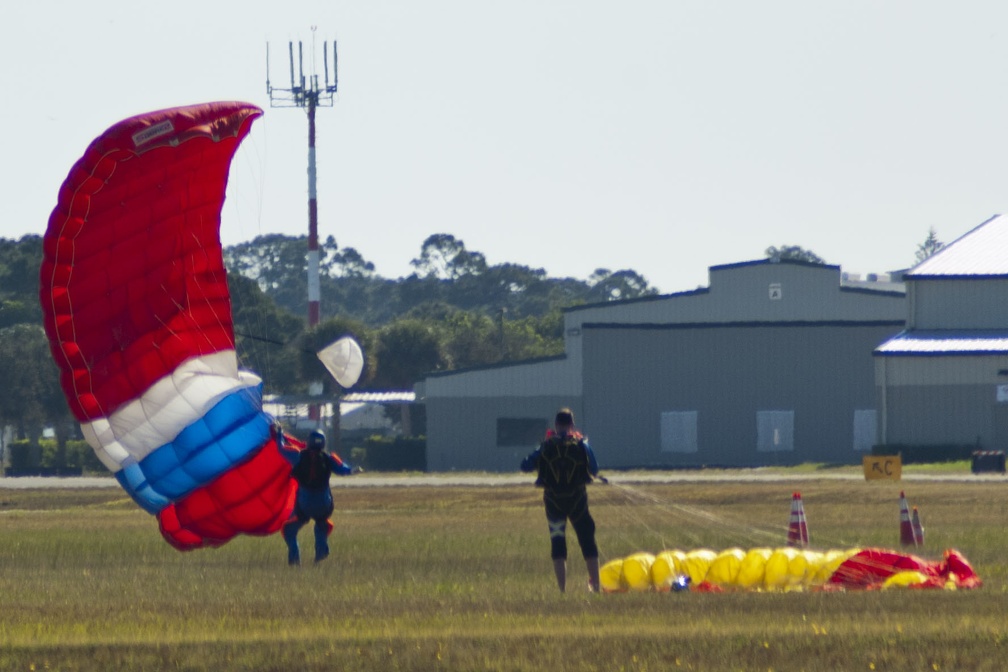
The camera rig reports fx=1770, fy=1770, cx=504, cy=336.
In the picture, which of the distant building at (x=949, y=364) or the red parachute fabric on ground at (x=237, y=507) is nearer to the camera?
the red parachute fabric on ground at (x=237, y=507)

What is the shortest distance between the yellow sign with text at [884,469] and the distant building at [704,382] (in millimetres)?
17063

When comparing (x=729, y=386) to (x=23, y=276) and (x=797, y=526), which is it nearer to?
(x=797, y=526)

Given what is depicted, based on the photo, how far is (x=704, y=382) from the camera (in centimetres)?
6438

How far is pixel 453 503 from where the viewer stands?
1454 inches

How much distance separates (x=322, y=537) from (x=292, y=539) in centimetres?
33

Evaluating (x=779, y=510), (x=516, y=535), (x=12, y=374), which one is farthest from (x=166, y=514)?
(x=12, y=374)

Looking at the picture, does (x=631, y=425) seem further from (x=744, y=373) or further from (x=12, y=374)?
(x=12, y=374)

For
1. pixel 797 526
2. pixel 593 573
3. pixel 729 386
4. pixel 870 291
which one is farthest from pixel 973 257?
pixel 593 573

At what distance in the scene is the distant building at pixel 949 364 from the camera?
5728cm

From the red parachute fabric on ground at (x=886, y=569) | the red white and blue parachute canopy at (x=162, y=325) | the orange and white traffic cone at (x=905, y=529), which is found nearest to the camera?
the red parachute fabric on ground at (x=886, y=569)

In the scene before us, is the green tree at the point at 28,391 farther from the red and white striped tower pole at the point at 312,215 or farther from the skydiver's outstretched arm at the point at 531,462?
the skydiver's outstretched arm at the point at 531,462

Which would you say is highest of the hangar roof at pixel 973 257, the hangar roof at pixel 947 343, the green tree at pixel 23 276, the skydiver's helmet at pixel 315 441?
the green tree at pixel 23 276

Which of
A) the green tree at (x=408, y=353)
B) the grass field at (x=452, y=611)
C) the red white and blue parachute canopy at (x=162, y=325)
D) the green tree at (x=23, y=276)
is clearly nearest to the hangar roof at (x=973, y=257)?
the grass field at (x=452, y=611)

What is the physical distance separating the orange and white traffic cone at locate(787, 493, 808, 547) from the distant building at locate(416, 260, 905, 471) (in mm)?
42681
